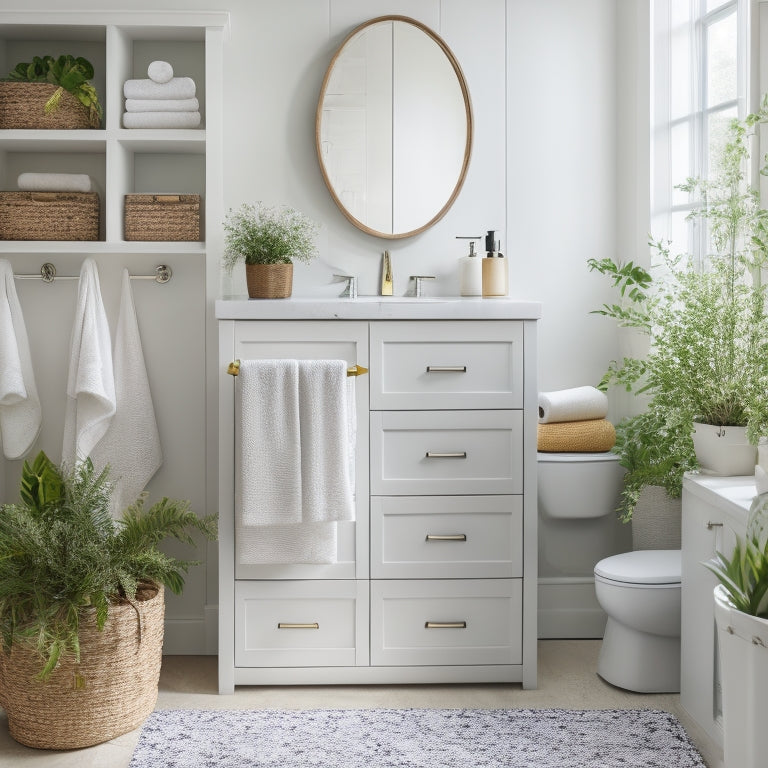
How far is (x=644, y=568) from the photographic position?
8.32ft

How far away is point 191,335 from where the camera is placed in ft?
9.61

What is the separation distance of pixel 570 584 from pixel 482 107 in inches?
65.8

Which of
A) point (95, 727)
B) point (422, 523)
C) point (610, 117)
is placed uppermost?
point (610, 117)

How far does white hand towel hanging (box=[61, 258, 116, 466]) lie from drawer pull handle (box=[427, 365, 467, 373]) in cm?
102

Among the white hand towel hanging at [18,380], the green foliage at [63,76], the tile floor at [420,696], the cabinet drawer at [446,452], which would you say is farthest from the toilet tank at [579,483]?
the green foliage at [63,76]

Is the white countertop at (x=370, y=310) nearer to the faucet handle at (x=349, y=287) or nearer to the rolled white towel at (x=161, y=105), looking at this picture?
the faucet handle at (x=349, y=287)

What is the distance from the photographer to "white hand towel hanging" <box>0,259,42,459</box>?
275 centimetres

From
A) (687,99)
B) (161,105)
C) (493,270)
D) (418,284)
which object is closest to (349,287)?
(418,284)

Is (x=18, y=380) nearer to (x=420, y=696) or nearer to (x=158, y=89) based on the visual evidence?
(x=158, y=89)

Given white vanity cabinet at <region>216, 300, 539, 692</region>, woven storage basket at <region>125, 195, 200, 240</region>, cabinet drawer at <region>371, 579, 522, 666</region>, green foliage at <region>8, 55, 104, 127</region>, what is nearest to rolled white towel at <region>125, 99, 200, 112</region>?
green foliage at <region>8, 55, 104, 127</region>

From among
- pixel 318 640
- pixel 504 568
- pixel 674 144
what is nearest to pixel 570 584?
pixel 504 568

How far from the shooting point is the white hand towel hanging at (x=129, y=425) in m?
2.80

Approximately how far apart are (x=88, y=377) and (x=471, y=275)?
1.27 meters

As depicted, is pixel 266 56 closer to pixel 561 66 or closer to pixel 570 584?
pixel 561 66
